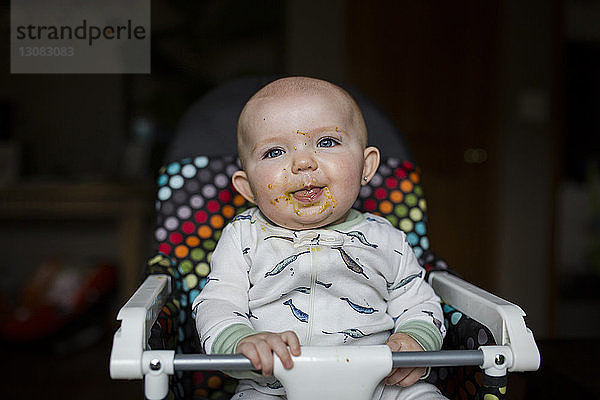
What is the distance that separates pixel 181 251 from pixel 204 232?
6cm

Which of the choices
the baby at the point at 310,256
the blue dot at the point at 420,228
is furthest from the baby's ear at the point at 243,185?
the blue dot at the point at 420,228

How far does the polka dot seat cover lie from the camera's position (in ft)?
3.85

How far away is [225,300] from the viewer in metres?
1.04

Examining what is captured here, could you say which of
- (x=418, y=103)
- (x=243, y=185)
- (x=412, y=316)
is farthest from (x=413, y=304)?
(x=418, y=103)

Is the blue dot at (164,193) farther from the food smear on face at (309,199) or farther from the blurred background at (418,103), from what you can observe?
the blurred background at (418,103)

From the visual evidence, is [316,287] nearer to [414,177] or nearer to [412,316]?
[412,316]

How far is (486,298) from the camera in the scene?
38.8 inches

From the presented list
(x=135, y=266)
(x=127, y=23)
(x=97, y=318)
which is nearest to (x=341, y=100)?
(x=127, y=23)

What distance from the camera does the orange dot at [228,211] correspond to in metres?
1.31

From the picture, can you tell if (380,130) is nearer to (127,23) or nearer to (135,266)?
(127,23)

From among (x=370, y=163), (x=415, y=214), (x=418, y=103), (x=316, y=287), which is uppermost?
(x=418, y=103)

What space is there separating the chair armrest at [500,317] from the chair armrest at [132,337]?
19.6 inches

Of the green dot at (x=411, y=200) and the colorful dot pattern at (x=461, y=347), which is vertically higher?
the green dot at (x=411, y=200)

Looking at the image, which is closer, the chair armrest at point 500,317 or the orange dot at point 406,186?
the chair armrest at point 500,317
